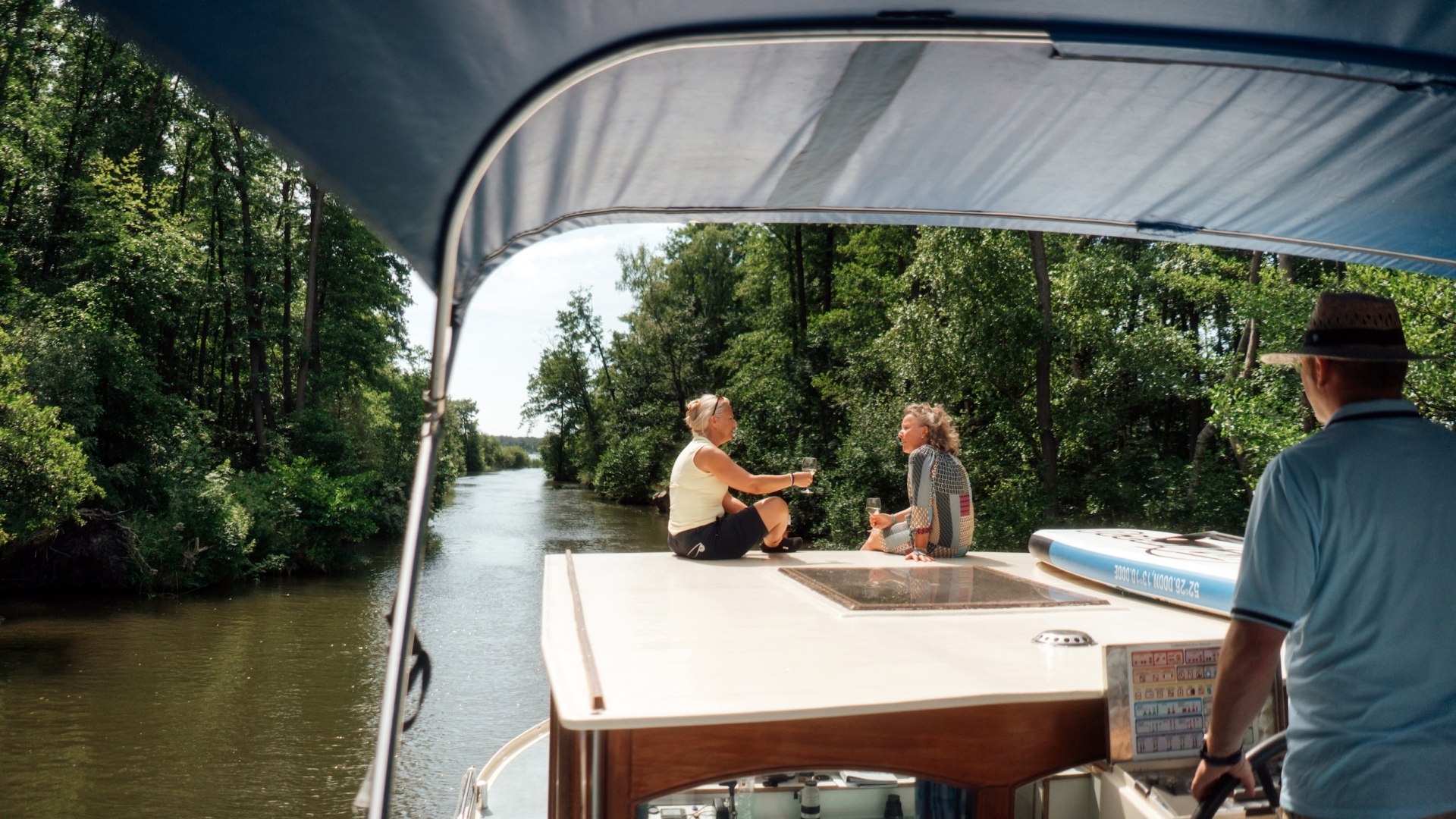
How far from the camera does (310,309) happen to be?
24.4 metres

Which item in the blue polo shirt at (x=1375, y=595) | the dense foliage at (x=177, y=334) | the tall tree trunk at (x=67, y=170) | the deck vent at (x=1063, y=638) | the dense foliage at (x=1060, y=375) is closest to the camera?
the blue polo shirt at (x=1375, y=595)

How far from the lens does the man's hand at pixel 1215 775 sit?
1.55 meters

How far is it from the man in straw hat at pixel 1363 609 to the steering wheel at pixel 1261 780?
0.37ft

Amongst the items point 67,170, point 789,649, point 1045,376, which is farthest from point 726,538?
point 67,170

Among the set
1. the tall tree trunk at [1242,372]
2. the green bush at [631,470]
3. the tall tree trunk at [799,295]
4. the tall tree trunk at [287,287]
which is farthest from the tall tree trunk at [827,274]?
the tall tree trunk at [287,287]

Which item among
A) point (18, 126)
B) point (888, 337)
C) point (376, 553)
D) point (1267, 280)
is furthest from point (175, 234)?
point (1267, 280)

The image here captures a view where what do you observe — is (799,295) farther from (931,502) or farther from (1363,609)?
(1363,609)

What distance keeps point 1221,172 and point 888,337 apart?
13972 millimetres

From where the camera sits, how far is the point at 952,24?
1479mm

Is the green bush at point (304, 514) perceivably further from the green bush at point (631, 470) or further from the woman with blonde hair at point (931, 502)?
the woman with blonde hair at point (931, 502)

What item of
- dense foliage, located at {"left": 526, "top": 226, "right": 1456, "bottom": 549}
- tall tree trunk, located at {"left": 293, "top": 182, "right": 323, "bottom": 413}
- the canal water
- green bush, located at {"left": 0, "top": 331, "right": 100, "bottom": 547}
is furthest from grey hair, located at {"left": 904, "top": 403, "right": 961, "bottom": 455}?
tall tree trunk, located at {"left": 293, "top": 182, "right": 323, "bottom": 413}

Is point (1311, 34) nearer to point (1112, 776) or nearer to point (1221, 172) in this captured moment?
point (1221, 172)

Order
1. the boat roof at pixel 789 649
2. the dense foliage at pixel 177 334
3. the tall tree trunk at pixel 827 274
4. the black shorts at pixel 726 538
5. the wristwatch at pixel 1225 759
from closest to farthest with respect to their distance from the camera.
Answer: the wristwatch at pixel 1225 759
the boat roof at pixel 789 649
the black shorts at pixel 726 538
the dense foliage at pixel 177 334
the tall tree trunk at pixel 827 274

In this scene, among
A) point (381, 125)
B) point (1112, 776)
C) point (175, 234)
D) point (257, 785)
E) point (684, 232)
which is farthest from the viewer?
point (684, 232)
